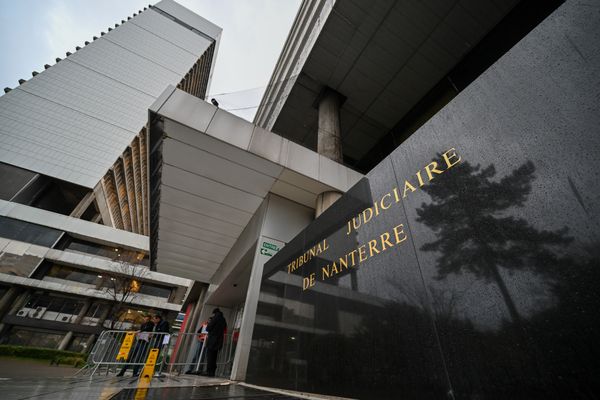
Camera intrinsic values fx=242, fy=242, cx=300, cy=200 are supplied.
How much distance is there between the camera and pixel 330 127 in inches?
379

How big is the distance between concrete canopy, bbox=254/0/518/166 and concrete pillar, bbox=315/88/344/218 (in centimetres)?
45

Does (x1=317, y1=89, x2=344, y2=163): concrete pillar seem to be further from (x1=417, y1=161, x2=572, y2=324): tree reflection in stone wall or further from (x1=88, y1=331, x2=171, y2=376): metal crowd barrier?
(x1=88, y1=331, x2=171, y2=376): metal crowd barrier

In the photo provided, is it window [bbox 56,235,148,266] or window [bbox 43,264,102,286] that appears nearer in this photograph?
window [bbox 43,264,102,286]

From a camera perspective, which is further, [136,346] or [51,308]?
[51,308]

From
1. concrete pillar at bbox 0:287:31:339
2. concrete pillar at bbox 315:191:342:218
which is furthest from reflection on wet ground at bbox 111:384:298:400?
concrete pillar at bbox 0:287:31:339

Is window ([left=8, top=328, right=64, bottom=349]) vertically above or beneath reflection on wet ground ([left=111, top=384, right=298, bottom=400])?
above

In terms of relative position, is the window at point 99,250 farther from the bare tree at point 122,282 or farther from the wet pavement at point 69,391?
the wet pavement at point 69,391

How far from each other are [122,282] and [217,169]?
3306 cm

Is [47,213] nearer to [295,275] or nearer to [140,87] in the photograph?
[140,87]

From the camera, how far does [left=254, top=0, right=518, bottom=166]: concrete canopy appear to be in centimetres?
824

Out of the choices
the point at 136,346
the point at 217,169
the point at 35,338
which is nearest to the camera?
the point at 217,169

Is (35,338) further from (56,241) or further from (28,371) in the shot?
(28,371)

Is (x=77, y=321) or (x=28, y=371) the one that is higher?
(x=77, y=321)

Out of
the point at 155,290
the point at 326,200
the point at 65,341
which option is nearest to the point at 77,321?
the point at 65,341
